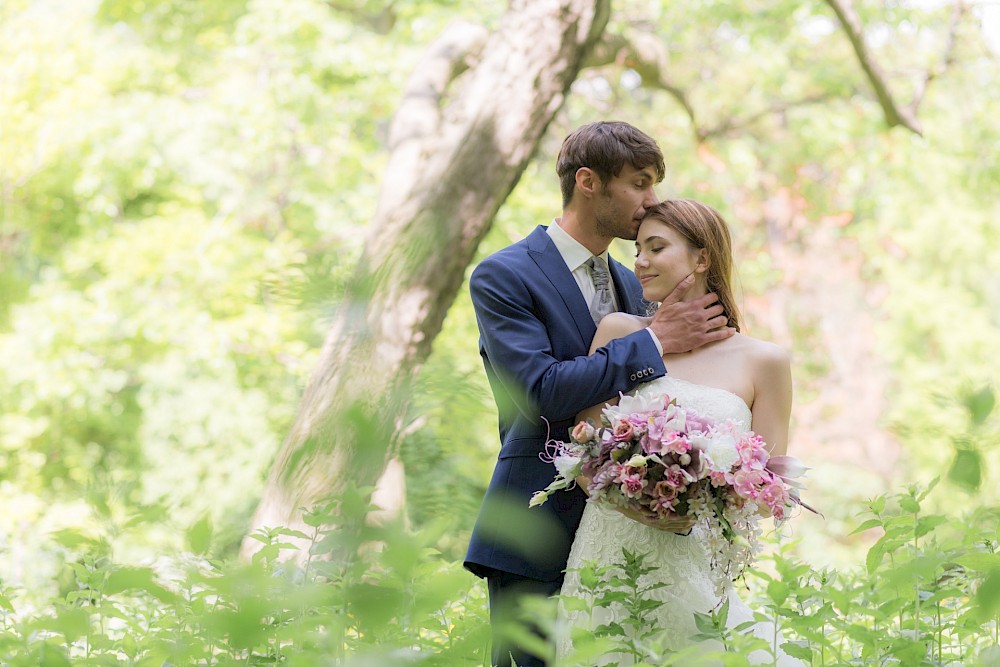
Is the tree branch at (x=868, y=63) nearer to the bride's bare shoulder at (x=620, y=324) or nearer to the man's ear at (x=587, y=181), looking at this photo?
the man's ear at (x=587, y=181)

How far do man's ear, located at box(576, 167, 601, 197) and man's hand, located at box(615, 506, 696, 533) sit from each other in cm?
101

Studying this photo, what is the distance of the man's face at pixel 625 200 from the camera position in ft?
9.76

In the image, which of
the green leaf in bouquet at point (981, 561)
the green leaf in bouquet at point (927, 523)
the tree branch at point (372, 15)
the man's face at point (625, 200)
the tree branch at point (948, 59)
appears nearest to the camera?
the green leaf in bouquet at point (981, 561)

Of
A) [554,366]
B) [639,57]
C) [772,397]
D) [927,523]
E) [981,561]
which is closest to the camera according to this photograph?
[981,561]

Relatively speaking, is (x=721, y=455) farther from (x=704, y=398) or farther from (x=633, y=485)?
(x=704, y=398)

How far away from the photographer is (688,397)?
266cm

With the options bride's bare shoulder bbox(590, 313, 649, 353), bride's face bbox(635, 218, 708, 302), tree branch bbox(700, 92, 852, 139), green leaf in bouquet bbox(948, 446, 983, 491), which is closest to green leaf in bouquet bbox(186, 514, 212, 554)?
green leaf in bouquet bbox(948, 446, 983, 491)

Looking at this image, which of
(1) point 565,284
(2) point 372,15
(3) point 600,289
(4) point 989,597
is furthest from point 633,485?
(2) point 372,15

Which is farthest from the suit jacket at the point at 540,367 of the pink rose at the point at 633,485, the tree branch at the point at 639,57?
the tree branch at the point at 639,57

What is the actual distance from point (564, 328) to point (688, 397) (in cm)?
40

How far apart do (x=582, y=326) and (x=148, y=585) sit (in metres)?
1.94

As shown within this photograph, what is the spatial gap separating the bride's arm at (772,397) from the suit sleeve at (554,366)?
A: 328 millimetres

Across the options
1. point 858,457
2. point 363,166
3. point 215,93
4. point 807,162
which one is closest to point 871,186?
point 807,162

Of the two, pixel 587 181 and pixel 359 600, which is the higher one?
pixel 587 181
